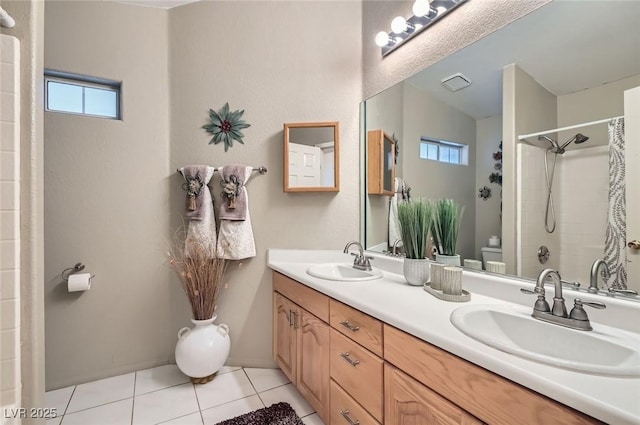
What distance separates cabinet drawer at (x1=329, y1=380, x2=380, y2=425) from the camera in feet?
3.62

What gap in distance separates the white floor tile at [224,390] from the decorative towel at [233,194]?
108 centimetres

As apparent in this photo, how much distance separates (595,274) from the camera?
940mm

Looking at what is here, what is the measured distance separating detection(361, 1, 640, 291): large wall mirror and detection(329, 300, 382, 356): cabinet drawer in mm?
595

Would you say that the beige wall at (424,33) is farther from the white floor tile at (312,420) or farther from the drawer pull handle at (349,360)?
the white floor tile at (312,420)

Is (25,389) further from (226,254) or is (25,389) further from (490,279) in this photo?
(490,279)

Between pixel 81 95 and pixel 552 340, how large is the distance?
111 inches

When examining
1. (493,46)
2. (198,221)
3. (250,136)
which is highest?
(493,46)

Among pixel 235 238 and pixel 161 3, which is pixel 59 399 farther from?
pixel 161 3

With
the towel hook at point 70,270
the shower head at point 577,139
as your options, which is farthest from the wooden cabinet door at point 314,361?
the towel hook at point 70,270

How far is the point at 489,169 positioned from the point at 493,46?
0.55 metres

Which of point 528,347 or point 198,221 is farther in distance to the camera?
point 198,221

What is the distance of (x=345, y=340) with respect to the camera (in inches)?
48.3

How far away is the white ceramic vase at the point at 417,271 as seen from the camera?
133cm

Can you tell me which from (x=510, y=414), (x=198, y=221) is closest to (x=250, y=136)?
(x=198, y=221)
